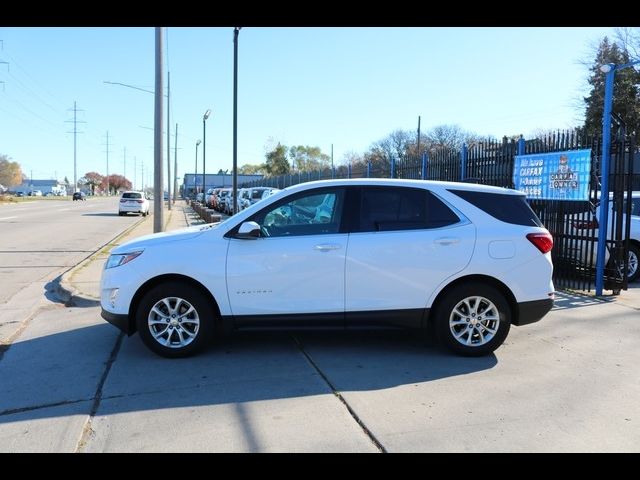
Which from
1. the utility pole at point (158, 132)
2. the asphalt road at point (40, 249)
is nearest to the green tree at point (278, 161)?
the asphalt road at point (40, 249)

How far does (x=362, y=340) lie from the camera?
20.6 feet

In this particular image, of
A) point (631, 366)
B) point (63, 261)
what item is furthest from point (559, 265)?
point (63, 261)

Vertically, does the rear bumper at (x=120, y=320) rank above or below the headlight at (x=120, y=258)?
below

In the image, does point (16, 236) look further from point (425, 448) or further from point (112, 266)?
point (425, 448)

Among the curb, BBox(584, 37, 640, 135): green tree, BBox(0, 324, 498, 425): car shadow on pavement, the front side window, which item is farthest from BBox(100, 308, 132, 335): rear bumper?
BBox(584, 37, 640, 135): green tree

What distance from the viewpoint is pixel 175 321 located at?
18.2 feet

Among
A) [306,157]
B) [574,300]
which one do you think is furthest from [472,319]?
[306,157]

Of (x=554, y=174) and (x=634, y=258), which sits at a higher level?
(x=554, y=174)

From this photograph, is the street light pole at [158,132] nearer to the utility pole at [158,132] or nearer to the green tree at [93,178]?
the utility pole at [158,132]

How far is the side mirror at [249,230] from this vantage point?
541cm

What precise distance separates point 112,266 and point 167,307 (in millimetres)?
719

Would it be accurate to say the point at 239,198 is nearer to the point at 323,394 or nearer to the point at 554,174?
the point at 554,174

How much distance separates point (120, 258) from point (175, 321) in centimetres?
85

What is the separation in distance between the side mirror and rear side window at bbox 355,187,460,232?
0.99 metres
